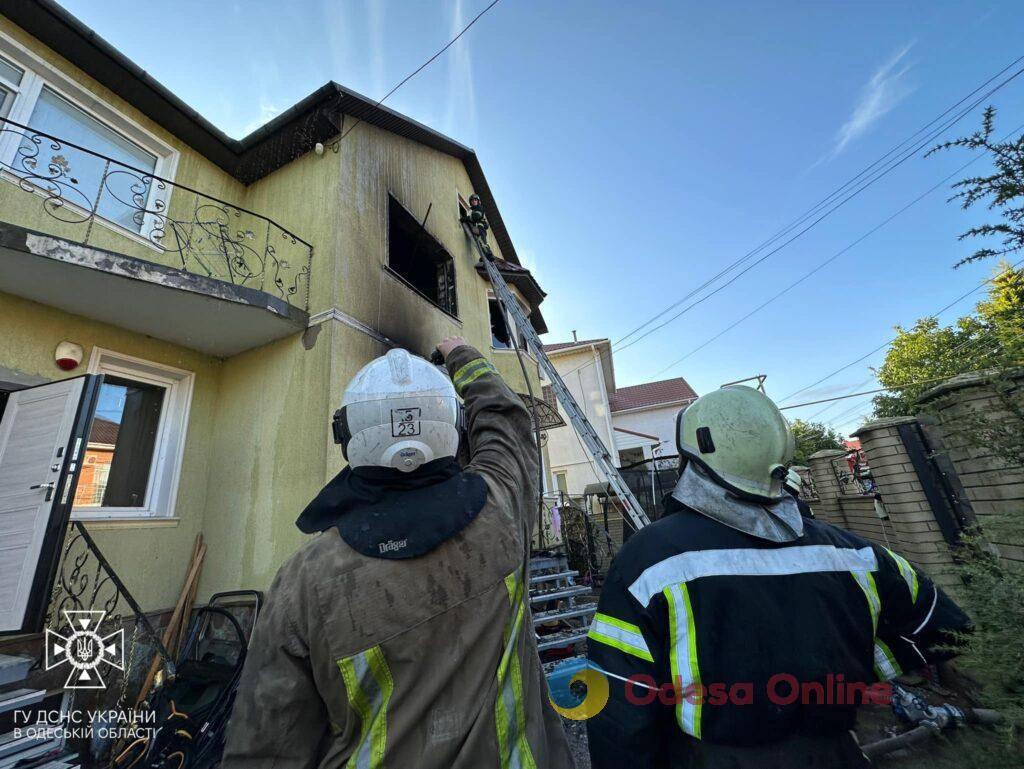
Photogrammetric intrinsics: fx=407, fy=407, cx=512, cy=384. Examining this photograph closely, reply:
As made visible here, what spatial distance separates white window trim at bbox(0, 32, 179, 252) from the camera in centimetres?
437

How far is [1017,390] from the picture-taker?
2.28 meters

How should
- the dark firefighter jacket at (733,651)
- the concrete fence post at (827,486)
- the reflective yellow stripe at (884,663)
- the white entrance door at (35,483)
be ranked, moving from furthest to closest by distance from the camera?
the concrete fence post at (827,486) < the white entrance door at (35,483) < the reflective yellow stripe at (884,663) < the dark firefighter jacket at (733,651)

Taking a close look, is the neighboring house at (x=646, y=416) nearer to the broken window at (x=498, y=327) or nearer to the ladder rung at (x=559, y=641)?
the broken window at (x=498, y=327)

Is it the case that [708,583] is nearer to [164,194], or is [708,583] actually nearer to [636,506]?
[636,506]

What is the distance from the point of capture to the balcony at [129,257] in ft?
12.4

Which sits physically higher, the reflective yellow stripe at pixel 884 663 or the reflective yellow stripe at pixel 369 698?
the reflective yellow stripe at pixel 369 698

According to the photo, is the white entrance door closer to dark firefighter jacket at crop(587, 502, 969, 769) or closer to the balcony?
the balcony

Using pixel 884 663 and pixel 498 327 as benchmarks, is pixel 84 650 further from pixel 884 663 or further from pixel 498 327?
pixel 498 327

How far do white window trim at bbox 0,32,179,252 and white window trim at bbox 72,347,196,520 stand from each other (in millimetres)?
1471

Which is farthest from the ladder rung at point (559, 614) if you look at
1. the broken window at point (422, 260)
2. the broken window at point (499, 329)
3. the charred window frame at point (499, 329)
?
the broken window at point (499, 329)

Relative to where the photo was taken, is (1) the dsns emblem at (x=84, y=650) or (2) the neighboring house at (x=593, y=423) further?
(2) the neighboring house at (x=593, y=423)

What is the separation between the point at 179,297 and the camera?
4.27m

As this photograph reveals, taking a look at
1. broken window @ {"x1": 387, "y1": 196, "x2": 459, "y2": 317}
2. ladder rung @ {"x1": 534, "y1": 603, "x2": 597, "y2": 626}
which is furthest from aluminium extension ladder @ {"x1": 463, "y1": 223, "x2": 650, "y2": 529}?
ladder rung @ {"x1": 534, "y1": 603, "x2": 597, "y2": 626}

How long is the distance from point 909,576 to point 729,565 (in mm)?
770
